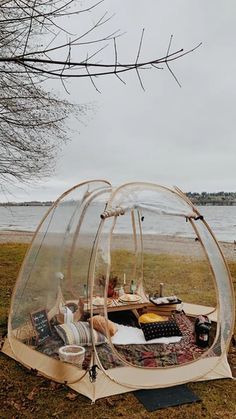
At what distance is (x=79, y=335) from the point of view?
4.64 meters

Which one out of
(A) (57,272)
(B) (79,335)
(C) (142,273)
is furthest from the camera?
(C) (142,273)

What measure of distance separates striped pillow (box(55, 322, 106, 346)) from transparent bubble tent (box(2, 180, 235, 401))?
0.01m

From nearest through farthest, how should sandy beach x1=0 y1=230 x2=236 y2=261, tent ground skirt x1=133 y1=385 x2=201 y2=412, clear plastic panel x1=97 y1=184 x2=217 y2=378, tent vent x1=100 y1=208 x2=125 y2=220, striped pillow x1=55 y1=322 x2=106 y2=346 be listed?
tent ground skirt x1=133 y1=385 x2=201 y2=412
tent vent x1=100 y1=208 x2=125 y2=220
striped pillow x1=55 y1=322 x2=106 y2=346
clear plastic panel x1=97 y1=184 x2=217 y2=378
sandy beach x1=0 y1=230 x2=236 y2=261

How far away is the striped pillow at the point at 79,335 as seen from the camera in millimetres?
4574

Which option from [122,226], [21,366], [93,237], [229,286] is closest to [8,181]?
[122,226]

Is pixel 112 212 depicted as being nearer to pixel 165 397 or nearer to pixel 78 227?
pixel 78 227

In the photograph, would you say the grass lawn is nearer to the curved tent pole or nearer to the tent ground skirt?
the tent ground skirt

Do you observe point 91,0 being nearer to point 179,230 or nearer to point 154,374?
point 154,374

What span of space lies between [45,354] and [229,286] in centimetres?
247

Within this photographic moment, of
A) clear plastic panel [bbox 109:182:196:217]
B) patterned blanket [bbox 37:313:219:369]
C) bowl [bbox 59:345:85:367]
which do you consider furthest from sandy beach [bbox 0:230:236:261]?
bowl [bbox 59:345:85:367]

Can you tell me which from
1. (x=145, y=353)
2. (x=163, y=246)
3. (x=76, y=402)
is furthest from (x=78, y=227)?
(x=163, y=246)

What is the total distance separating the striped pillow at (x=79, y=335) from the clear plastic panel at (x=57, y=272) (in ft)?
0.05

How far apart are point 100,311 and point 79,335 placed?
0.40 meters

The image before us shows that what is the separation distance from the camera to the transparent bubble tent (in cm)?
434
